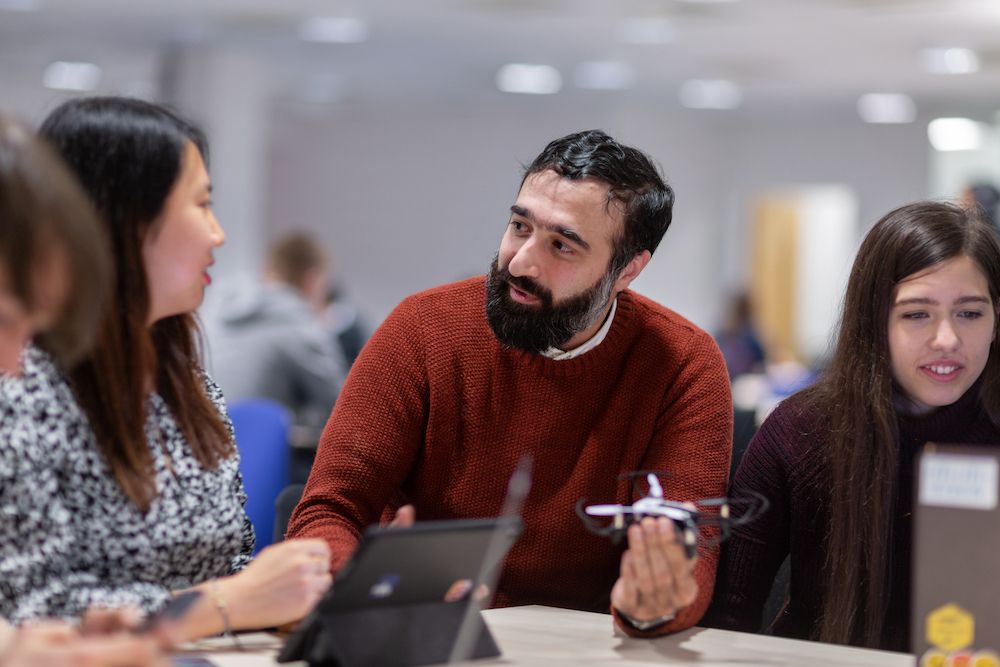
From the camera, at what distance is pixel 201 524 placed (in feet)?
5.23

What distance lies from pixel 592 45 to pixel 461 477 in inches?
285

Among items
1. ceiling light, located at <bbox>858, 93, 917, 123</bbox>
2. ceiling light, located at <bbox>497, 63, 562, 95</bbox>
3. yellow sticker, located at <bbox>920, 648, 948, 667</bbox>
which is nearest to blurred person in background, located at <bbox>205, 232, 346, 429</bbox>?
yellow sticker, located at <bbox>920, 648, 948, 667</bbox>

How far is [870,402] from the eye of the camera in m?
2.00

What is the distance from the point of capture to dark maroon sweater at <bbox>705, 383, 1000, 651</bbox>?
6.57 ft

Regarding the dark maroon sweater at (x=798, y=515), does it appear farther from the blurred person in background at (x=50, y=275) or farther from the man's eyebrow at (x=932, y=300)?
→ the blurred person in background at (x=50, y=275)

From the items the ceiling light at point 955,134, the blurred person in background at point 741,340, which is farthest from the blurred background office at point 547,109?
the blurred person in background at point 741,340

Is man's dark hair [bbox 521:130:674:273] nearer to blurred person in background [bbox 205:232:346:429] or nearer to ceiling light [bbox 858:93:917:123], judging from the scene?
blurred person in background [bbox 205:232:346:429]

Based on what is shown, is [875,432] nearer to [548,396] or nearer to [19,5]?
[548,396]

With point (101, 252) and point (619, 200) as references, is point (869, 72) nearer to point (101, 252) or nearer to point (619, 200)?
point (619, 200)

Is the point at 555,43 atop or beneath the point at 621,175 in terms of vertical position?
atop

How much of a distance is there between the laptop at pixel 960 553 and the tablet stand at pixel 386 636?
53cm

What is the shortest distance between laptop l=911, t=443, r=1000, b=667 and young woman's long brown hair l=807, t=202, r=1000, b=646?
0.54 metres

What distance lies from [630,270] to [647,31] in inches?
255

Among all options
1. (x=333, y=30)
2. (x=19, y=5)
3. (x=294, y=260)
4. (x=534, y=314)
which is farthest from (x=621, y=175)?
(x=19, y=5)
